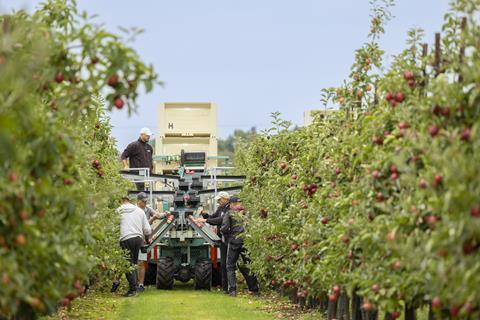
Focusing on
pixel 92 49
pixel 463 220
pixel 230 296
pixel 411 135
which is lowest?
pixel 230 296

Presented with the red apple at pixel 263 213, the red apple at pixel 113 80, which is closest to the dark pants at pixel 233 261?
the red apple at pixel 263 213

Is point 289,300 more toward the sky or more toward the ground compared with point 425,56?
more toward the ground

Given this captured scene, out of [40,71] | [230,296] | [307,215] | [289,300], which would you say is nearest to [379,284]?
[40,71]

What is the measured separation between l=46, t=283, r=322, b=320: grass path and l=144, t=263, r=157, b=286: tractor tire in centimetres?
157

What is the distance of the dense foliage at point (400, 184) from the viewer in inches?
293

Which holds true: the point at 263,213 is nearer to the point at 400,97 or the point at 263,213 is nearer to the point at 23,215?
the point at 400,97

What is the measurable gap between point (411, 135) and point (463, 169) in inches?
84.2

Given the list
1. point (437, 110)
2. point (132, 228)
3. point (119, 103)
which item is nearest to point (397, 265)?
point (437, 110)

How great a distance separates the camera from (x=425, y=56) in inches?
414

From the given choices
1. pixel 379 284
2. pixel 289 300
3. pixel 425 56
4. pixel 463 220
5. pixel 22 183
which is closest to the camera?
pixel 463 220

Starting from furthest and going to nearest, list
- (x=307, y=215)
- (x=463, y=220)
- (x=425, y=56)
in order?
(x=307, y=215) → (x=425, y=56) → (x=463, y=220)

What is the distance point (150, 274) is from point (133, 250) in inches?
100

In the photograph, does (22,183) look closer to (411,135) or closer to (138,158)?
(411,135)

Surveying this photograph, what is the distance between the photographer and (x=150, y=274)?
2373cm
